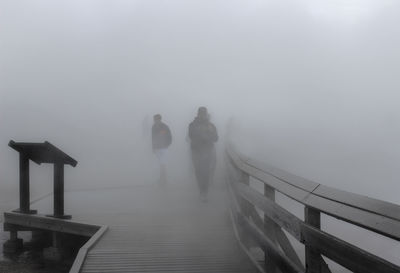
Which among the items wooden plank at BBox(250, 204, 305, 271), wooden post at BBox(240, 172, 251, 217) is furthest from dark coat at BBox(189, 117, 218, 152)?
wooden plank at BBox(250, 204, 305, 271)

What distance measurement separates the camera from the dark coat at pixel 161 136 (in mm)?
8984

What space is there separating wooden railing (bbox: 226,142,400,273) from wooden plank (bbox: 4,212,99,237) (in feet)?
5.53

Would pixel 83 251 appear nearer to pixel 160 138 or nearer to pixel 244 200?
pixel 244 200

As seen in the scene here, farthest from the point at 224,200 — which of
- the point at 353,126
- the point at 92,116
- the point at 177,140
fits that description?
the point at 92,116

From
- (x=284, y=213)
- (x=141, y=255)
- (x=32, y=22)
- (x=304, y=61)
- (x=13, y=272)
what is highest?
(x=32, y=22)

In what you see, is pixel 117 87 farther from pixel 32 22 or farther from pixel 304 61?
pixel 304 61

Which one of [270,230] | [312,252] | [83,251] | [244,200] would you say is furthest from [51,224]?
[312,252]

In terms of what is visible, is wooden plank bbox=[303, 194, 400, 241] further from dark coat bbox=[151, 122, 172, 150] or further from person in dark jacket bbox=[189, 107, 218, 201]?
dark coat bbox=[151, 122, 172, 150]

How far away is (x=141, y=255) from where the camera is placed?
450cm

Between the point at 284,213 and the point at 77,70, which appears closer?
the point at 284,213

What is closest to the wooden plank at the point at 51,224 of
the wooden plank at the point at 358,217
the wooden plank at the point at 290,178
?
the wooden plank at the point at 290,178

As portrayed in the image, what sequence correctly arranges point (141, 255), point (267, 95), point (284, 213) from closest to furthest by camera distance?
point (284, 213)
point (141, 255)
point (267, 95)

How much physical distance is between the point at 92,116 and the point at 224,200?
54.8ft

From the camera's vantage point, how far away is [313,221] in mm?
2746
